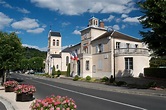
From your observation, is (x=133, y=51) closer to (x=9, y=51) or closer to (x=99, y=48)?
(x=99, y=48)

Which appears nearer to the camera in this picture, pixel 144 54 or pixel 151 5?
pixel 151 5

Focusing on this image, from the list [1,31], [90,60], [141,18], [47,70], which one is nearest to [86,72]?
[90,60]

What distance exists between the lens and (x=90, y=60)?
41.0 meters

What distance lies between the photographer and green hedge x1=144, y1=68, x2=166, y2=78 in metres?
26.8

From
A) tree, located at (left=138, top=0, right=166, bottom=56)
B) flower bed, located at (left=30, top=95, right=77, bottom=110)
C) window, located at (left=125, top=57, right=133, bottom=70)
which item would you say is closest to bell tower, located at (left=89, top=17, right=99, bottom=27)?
window, located at (left=125, top=57, right=133, bottom=70)

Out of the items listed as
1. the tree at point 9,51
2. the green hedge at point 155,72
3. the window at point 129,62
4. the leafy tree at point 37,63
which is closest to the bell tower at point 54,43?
the leafy tree at point 37,63

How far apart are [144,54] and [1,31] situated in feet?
72.8

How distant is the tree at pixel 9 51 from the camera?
23.8 metres

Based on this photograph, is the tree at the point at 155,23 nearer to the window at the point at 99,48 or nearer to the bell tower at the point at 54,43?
the window at the point at 99,48

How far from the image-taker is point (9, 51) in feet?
79.7

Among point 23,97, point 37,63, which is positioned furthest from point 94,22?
point 37,63

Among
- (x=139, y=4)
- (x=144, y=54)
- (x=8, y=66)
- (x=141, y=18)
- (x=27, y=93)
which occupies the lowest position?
(x=27, y=93)

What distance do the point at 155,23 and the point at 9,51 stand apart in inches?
670

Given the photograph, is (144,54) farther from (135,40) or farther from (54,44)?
(54,44)
